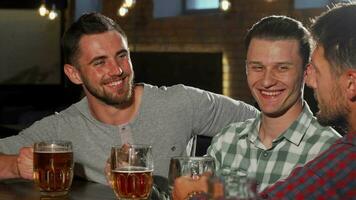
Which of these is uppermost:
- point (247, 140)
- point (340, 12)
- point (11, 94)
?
point (340, 12)

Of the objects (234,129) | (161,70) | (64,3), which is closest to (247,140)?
(234,129)

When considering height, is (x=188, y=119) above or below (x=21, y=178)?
above

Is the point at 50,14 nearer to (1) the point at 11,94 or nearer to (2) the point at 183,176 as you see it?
(1) the point at 11,94

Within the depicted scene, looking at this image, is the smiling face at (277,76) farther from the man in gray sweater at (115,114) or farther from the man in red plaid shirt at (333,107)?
the man in gray sweater at (115,114)

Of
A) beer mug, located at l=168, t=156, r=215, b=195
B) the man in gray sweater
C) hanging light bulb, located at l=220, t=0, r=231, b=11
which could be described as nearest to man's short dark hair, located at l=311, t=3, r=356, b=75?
beer mug, located at l=168, t=156, r=215, b=195

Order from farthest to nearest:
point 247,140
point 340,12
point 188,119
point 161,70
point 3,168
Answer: point 161,70 < point 188,119 < point 3,168 < point 247,140 < point 340,12

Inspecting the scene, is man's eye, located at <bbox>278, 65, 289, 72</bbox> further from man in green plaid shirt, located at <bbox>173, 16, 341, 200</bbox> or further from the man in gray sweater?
the man in gray sweater

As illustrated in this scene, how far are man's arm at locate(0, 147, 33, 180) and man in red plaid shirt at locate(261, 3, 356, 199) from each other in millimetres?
840

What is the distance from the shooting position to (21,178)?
1870 mm

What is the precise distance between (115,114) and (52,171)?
0.57 metres

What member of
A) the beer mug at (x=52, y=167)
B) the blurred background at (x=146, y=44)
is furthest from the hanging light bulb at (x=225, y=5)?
the beer mug at (x=52, y=167)

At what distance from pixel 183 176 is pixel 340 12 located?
0.44 meters

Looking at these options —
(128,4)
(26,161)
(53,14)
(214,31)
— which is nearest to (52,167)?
(26,161)

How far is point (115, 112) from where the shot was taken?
2088mm
